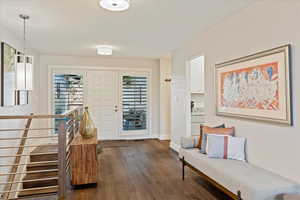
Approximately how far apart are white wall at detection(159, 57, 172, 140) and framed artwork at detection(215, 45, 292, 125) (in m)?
3.14

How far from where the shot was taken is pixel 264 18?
240 centimetres

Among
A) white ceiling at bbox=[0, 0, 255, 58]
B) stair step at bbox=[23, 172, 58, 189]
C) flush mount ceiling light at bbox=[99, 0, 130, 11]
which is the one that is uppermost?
white ceiling at bbox=[0, 0, 255, 58]

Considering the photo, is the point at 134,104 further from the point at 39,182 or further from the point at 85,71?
the point at 39,182

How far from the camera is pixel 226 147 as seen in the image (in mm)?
2713

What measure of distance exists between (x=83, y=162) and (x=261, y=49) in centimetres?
282

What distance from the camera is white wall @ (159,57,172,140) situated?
6324mm

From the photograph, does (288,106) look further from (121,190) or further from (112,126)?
(112,126)

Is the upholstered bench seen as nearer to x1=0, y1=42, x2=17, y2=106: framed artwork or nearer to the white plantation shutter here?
x1=0, y1=42, x2=17, y2=106: framed artwork

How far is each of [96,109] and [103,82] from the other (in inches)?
33.6

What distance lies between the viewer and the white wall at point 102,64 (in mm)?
5684

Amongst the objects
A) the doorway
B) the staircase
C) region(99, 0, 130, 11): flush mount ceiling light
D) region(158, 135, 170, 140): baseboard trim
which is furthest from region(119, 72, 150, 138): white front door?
region(99, 0, 130, 11): flush mount ceiling light

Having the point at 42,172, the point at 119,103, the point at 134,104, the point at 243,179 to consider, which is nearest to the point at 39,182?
the point at 42,172

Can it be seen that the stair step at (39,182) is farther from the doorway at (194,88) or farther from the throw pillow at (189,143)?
the doorway at (194,88)

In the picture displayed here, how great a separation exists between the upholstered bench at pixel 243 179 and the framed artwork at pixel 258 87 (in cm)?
61
